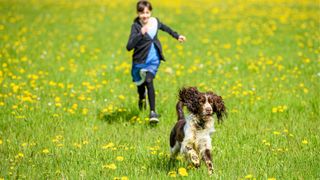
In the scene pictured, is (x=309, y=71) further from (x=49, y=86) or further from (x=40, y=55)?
(x=40, y=55)

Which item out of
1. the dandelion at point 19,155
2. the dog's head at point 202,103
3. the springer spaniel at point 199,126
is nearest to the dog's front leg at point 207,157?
the springer spaniel at point 199,126

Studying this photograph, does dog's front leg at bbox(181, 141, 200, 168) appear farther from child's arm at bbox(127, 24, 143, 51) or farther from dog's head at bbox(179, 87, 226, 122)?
child's arm at bbox(127, 24, 143, 51)

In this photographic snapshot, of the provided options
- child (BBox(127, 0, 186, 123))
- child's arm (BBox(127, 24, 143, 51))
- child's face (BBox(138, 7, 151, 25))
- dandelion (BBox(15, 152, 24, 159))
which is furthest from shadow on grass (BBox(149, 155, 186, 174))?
child's face (BBox(138, 7, 151, 25))

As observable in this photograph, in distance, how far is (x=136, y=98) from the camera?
8594 millimetres

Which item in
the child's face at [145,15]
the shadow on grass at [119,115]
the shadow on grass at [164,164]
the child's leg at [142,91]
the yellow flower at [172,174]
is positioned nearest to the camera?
the yellow flower at [172,174]

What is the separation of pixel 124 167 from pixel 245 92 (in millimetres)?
3841

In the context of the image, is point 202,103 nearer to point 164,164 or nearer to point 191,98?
point 191,98

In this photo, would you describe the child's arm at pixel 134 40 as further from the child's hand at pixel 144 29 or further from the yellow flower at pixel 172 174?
the yellow flower at pixel 172 174

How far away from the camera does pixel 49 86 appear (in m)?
9.21

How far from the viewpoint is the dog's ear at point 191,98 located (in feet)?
16.3

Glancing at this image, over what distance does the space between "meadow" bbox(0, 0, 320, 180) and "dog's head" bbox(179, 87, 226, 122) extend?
0.58 metres

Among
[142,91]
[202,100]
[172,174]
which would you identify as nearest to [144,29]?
[142,91]

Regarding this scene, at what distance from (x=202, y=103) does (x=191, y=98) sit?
16 centimetres

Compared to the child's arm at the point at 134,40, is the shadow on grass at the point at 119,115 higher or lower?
lower
